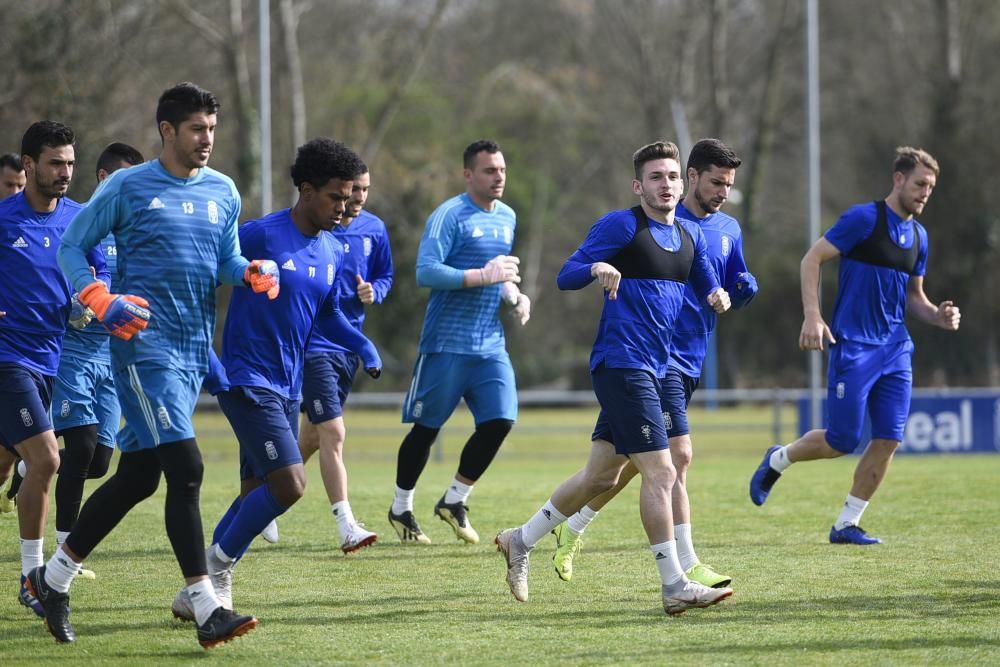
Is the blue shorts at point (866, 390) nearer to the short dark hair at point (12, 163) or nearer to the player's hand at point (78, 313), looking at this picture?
the player's hand at point (78, 313)

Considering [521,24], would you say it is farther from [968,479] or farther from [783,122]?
[968,479]

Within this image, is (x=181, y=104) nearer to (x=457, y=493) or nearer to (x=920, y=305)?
(x=457, y=493)

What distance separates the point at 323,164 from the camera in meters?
6.90

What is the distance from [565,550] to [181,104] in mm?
3266

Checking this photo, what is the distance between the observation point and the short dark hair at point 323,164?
6.90 metres

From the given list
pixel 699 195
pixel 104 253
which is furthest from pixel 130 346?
pixel 699 195

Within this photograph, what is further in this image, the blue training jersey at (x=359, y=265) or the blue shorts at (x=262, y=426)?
the blue training jersey at (x=359, y=265)

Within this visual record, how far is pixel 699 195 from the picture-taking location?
794 cm

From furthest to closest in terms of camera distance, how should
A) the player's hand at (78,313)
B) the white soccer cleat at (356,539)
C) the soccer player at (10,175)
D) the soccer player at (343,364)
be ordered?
the soccer player at (343,364) → the soccer player at (10,175) → the white soccer cleat at (356,539) → the player's hand at (78,313)

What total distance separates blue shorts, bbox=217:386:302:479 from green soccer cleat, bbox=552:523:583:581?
1.73 metres

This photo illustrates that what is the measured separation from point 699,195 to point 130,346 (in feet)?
11.3

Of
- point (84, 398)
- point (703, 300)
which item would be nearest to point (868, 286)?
point (703, 300)

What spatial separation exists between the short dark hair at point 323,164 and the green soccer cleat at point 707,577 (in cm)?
261

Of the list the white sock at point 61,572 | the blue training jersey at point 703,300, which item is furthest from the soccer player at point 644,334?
the white sock at point 61,572
